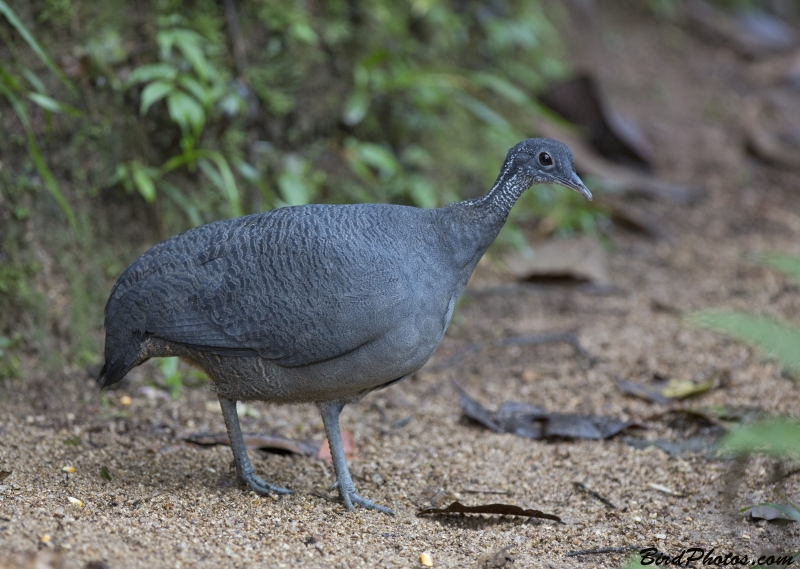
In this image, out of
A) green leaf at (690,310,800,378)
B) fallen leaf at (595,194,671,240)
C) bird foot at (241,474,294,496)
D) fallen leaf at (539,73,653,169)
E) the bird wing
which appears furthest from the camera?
fallen leaf at (539,73,653,169)

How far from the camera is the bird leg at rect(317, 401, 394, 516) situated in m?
4.08

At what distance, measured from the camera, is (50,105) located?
482 cm

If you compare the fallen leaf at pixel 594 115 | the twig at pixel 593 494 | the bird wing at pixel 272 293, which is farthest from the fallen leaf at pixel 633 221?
the bird wing at pixel 272 293

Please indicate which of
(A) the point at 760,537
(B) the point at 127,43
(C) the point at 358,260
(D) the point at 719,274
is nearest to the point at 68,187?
(B) the point at 127,43

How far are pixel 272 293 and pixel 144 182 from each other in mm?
2080

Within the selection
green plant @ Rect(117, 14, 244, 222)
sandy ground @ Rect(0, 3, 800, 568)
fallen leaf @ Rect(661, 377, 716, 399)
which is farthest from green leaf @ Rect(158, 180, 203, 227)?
fallen leaf @ Rect(661, 377, 716, 399)

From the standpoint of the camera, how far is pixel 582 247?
7.71m

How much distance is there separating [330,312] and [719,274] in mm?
4777

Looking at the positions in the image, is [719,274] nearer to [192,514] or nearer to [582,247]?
[582,247]

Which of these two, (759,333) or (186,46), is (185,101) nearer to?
(186,46)

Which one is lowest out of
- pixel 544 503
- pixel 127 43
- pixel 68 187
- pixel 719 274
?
pixel 544 503

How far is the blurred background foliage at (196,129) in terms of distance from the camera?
513 centimetres

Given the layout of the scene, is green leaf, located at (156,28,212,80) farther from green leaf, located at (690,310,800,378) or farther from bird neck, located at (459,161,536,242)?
green leaf, located at (690,310,800,378)

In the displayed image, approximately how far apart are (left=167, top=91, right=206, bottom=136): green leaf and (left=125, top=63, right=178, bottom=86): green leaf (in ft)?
0.43
